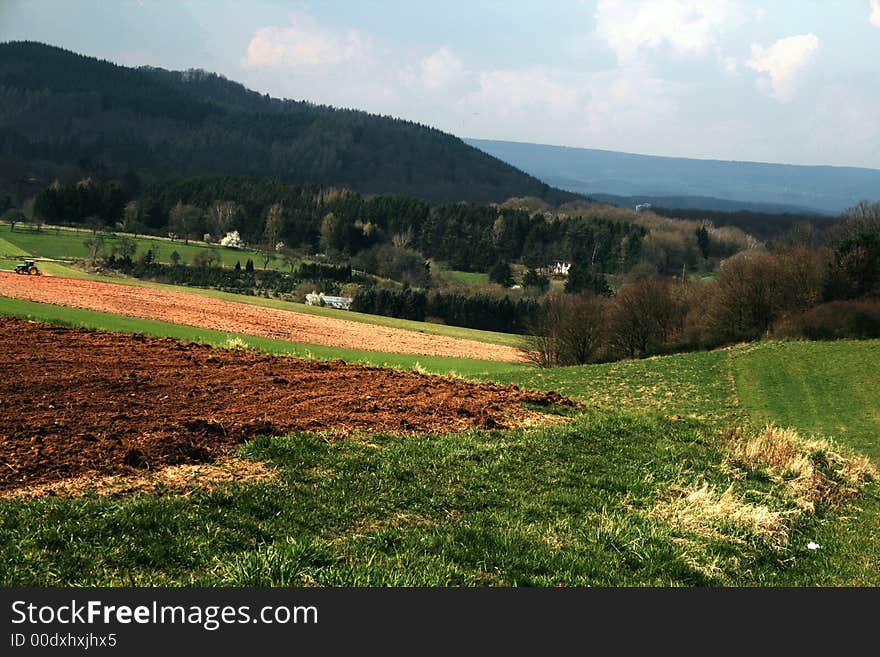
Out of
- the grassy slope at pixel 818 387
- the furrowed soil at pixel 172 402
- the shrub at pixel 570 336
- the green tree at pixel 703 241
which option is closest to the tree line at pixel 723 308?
the shrub at pixel 570 336

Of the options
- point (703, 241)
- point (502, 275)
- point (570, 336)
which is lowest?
point (502, 275)

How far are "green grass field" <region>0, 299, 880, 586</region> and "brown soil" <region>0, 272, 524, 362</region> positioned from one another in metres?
36.0

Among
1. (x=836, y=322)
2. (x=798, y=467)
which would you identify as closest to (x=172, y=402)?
(x=798, y=467)

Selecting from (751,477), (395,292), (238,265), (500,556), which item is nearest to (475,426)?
(751,477)

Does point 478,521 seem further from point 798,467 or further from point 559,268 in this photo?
point 559,268

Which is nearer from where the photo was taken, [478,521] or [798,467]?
[478,521]

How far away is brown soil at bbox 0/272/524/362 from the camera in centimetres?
4647

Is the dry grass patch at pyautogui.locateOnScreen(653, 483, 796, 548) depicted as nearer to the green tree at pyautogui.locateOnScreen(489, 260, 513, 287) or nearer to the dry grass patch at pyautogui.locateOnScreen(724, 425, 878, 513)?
the dry grass patch at pyautogui.locateOnScreen(724, 425, 878, 513)

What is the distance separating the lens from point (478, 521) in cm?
895

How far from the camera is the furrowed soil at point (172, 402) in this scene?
31.1 ft

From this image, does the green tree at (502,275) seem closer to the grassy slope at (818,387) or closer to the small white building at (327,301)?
the small white building at (327,301)

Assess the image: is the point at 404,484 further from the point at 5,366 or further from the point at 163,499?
the point at 5,366

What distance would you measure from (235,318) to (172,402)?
145ft

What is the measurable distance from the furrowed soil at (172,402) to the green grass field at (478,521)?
0.80m
